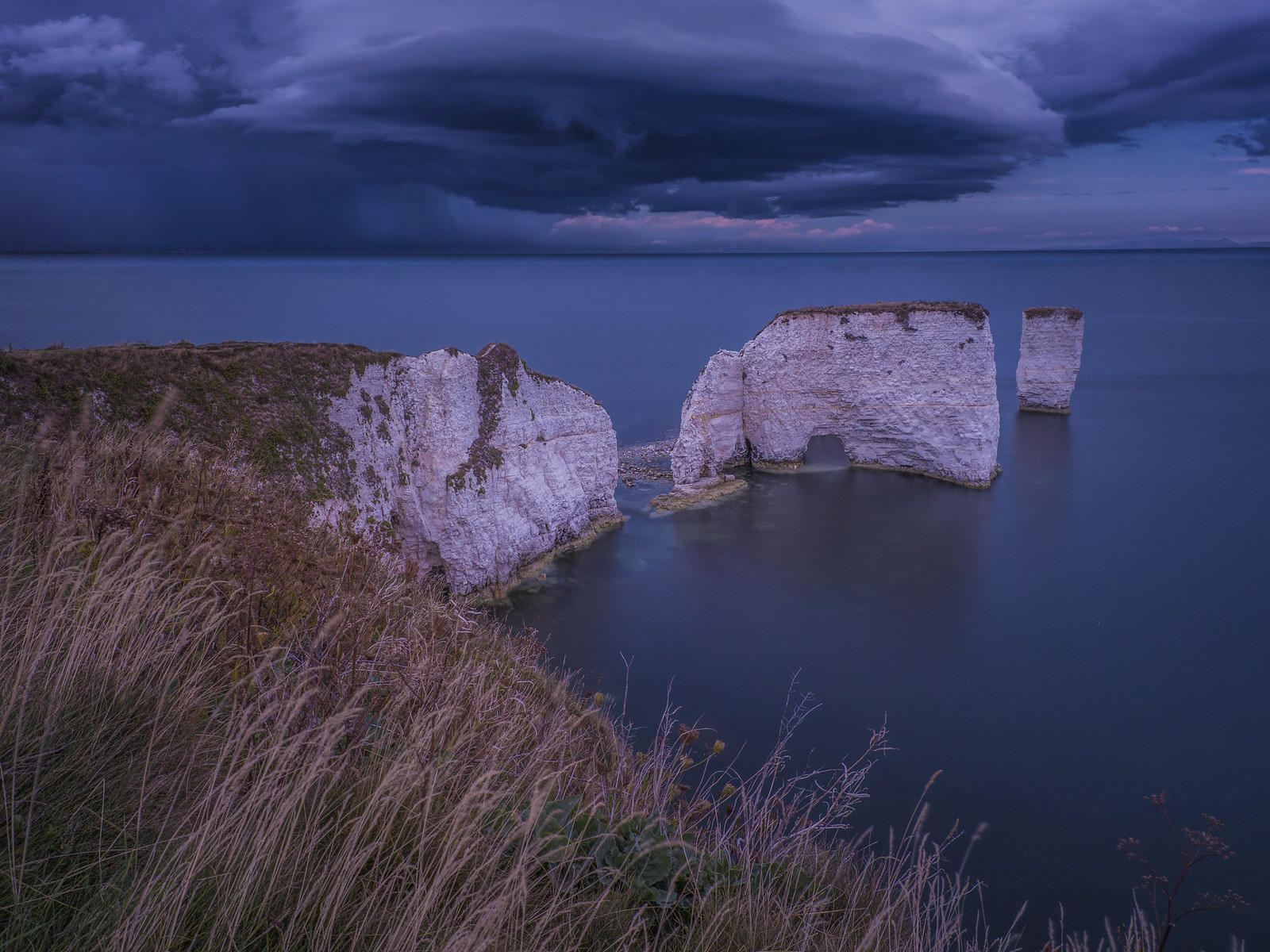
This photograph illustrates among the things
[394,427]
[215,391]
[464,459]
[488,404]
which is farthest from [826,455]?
[215,391]

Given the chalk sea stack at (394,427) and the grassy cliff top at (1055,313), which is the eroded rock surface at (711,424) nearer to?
the chalk sea stack at (394,427)

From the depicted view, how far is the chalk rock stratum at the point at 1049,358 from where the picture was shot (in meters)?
45.4

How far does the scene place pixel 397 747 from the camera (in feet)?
12.1

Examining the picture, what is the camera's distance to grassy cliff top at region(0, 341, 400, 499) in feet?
44.2

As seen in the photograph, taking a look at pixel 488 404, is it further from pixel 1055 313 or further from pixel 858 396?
pixel 1055 313

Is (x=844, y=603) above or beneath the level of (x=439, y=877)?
beneath

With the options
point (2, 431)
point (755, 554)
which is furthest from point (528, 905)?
point (755, 554)

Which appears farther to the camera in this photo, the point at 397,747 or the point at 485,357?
the point at 485,357

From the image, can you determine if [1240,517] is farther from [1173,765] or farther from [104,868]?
[104,868]

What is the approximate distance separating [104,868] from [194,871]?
59 cm

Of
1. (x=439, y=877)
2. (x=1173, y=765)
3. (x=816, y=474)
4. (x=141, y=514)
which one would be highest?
(x=141, y=514)

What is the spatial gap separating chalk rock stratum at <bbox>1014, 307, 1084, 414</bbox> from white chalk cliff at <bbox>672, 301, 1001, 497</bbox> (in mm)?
16651

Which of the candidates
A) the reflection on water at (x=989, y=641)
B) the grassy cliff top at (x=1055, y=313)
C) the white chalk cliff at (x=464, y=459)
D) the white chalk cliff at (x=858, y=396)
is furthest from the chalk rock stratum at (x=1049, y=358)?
the white chalk cliff at (x=464, y=459)

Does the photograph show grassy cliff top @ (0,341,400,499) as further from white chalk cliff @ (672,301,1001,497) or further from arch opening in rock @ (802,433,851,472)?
arch opening in rock @ (802,433,851,472)
